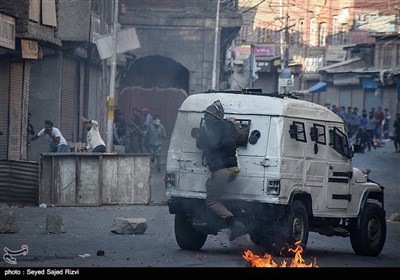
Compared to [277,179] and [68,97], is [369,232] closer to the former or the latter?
[277,179]

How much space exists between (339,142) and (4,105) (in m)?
12.8

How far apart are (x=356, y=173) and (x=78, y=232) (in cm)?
437

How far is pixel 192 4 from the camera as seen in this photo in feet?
130

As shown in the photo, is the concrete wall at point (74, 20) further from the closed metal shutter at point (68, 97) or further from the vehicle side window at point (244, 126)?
the vehicle side window at point (244, 126)

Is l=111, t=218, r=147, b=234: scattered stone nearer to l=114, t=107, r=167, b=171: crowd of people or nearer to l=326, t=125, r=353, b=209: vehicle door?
l=326, t=125, r=353, b=209: vehicle door

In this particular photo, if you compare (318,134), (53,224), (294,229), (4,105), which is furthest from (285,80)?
(294,229)

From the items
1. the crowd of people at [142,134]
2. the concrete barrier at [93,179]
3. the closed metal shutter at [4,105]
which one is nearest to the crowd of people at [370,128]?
the crowd of people at [142,134]

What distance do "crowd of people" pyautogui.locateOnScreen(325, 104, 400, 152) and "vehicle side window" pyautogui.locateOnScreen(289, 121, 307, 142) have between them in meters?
27.1

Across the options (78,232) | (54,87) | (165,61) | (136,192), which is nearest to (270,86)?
(165,61)

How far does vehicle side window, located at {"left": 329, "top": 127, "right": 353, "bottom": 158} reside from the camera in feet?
45.3

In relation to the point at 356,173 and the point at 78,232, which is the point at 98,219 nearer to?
the point at 78,232

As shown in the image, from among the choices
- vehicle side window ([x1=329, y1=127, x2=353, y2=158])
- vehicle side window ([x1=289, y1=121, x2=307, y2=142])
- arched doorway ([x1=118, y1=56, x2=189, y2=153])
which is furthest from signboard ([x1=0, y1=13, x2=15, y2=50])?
arched doorway ([x1=118, y1=56, x2=189, y2=153])

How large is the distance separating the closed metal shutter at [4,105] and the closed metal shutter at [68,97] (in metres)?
4.30

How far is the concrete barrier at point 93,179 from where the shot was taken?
19188mm
